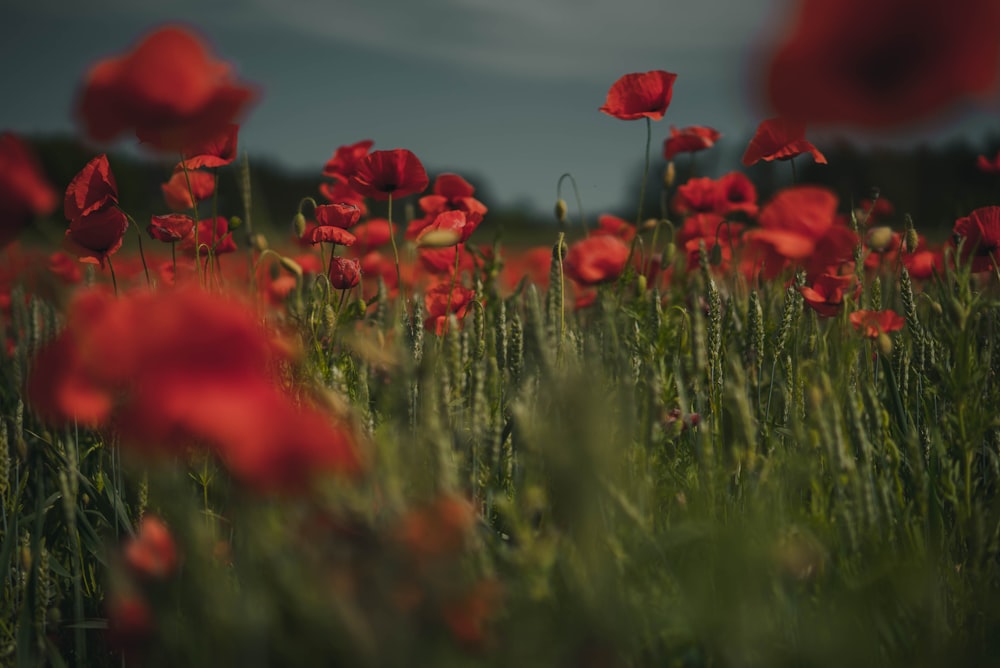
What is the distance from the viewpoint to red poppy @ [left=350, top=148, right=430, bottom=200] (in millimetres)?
2088

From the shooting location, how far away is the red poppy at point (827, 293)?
5.81 feet

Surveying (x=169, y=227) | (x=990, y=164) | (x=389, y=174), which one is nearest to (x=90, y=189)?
(x=169, y=227)

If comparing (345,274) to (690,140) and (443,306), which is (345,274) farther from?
(690,140)

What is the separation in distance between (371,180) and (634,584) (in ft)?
4.64

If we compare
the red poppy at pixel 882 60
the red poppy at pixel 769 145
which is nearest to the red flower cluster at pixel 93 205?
the red poppy at pixel 882 60

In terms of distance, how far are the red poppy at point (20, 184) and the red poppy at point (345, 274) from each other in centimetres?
92

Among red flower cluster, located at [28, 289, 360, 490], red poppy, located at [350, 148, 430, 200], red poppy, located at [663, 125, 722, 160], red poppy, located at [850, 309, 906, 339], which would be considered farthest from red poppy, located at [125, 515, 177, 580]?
red poppy, located at [663, 125, 722, 160]

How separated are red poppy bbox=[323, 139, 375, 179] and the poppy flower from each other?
0.71 metres

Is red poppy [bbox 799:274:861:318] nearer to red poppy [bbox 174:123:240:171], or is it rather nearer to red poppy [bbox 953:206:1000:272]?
red poppy [bbox 953:206:1000:272]

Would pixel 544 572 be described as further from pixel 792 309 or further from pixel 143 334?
pixel 792 309

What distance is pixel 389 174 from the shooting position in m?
2.12

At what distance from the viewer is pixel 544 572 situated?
81 cm

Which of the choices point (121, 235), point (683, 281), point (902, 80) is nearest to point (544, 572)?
point (902, 80)

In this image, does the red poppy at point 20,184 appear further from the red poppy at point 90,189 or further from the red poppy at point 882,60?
the red poppy at point 882,60
